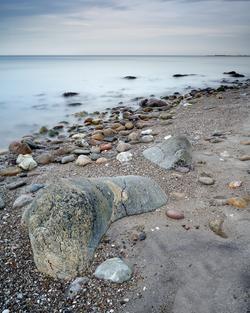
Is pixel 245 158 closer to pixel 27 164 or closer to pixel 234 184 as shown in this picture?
pixel 234 184

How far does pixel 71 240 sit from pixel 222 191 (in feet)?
7.32

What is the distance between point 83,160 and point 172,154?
154cm

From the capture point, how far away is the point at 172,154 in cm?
509

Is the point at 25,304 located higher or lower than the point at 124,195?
lower

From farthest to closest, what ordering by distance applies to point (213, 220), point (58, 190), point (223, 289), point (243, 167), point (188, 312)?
1. point (243, 167)
2. point (213, 220)
3. point (58, 190)
4. point (223, 289)
5. point (188, 312)

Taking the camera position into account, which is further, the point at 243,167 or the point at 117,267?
the point at 243,167

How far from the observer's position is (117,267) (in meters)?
2.91

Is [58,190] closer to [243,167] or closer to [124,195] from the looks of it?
[124,195]

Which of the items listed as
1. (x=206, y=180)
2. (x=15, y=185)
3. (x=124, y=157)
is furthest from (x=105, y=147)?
(x=206, y=180)

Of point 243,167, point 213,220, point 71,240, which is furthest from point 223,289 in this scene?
point 243,167

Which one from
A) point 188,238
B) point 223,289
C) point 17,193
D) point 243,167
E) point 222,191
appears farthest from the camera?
point 243,167

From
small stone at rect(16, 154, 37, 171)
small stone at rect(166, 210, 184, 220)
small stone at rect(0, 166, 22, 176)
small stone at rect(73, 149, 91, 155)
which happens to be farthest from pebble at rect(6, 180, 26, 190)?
small stone at rect(166, 210, 184, 220)

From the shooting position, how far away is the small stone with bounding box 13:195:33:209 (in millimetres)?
4109

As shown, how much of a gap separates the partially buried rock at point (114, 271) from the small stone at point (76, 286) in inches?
4.7
